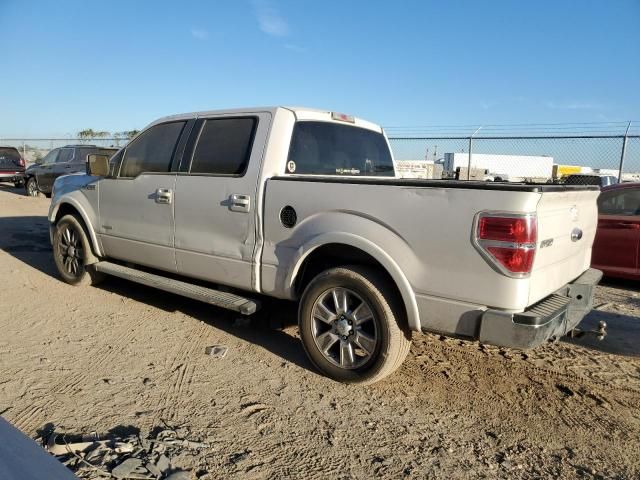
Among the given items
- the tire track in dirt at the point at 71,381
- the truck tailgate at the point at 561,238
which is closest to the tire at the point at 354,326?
the truck tailgate at the point at 561,238

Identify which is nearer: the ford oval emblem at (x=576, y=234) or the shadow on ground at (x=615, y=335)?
the ford oval emblem at (x=576, y=234)

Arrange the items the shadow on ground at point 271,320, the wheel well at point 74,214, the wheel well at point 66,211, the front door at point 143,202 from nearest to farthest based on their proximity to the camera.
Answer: the shadow on ground at point 271,320
the front door at point 143,202
the wheel well at point 74,214
the wheel well at point 66,211

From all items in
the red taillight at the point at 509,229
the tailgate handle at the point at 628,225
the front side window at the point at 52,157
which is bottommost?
the tailgate handle at the point at 628,225

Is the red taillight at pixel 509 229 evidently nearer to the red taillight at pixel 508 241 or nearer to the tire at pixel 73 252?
the red taillight at pixel 508 241

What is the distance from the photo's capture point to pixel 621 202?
6.43 m

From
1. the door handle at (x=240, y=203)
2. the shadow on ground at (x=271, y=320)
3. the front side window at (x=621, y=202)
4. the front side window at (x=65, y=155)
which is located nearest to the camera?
the door handle at (x=240, y=203)

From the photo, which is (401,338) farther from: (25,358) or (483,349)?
(25,358)

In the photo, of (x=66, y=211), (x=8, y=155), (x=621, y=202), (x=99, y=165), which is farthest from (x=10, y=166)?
(x=621, y=202)

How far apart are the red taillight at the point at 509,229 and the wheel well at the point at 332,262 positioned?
755 mm

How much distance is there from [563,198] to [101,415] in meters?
3.26

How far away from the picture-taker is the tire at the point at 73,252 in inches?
228

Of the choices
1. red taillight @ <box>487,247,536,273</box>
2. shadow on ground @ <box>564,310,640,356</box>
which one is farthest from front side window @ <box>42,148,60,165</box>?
red taillight @ <box>487,247,536,273</box>

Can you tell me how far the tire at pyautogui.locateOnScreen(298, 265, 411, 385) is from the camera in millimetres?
3355

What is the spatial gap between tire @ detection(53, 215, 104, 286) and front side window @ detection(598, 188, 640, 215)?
6.48m
